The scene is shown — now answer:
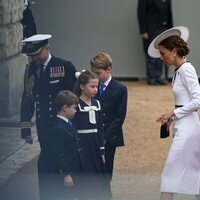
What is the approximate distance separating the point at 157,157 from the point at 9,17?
2.54 m

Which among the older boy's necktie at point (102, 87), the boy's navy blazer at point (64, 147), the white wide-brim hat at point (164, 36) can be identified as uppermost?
the white wide-brim hat at point (164, 36)

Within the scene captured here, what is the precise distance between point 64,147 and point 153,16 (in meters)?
7.23

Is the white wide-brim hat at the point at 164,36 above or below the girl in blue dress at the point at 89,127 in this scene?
above

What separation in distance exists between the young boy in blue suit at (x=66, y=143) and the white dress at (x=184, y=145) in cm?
67

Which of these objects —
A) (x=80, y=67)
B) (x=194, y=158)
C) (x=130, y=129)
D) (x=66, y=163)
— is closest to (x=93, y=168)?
(x=66, y=163)

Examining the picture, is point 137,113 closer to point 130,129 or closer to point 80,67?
point 130,129

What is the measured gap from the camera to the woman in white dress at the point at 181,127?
711 centimetres

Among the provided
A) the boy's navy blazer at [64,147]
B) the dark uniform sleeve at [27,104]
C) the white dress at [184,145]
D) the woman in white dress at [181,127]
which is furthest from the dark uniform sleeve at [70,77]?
the white dress at [184,145]

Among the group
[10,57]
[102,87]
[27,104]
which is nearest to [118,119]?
[102,87]

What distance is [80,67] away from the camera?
1452cm

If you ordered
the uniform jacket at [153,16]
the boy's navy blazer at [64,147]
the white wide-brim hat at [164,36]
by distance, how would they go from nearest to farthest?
the boy's navy blazer at [64,147], the white wide-brim hat at [164,36], the uniform jacket at [153,16]

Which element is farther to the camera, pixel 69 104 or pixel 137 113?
pixel 137 113

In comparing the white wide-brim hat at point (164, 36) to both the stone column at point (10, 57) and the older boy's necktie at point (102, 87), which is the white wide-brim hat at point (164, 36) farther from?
the stone column at point (10, 57)

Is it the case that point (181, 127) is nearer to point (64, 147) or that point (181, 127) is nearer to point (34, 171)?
point (64, 147)
